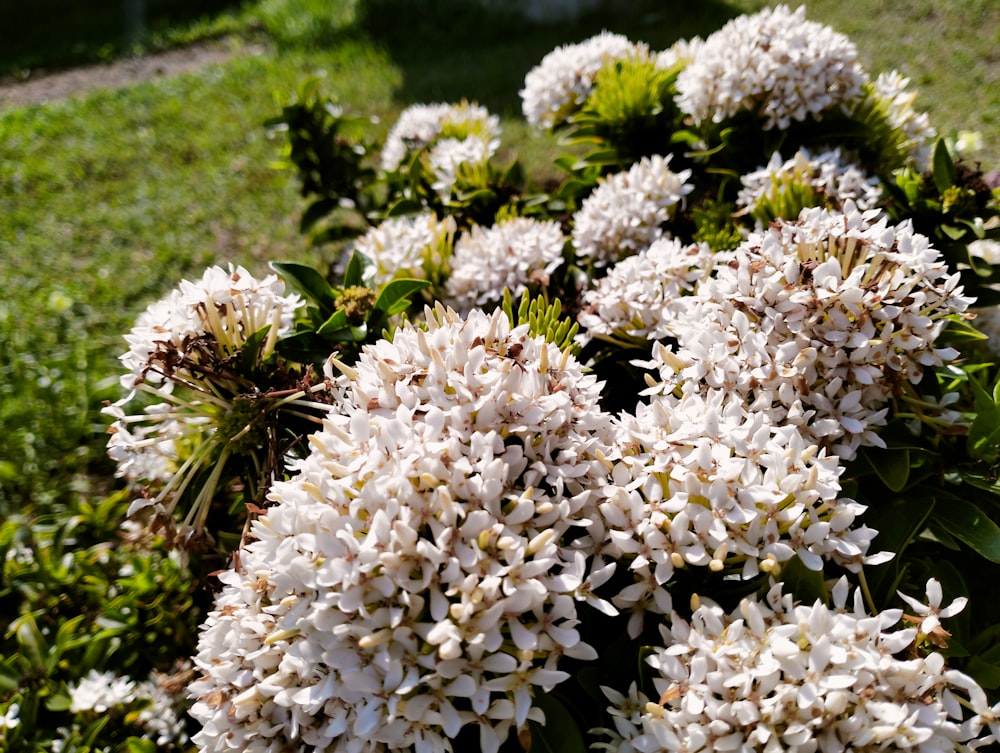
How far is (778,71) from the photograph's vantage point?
2.21 m

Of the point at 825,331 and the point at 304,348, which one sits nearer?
the point at 825,331

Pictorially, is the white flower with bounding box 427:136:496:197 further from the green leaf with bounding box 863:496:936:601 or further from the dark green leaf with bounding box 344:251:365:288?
the green leaf with bounding box 863:496:936:601

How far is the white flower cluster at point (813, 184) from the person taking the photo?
206 centimetres

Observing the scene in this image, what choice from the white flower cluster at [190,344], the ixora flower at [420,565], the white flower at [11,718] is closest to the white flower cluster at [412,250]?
the white flower cluster at [190,344]

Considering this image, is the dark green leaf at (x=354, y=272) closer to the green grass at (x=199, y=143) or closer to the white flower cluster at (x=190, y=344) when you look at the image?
the white flower cluster at (x=190, y=344)

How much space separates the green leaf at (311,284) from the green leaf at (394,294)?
0.17m

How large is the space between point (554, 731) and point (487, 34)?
7.27 meters

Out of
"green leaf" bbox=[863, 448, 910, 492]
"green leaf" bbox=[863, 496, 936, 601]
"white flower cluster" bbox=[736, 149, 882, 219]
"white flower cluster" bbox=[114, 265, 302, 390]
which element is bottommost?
"green leaf" bbox=[863, 496, 936, 601]

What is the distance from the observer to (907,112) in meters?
2.37

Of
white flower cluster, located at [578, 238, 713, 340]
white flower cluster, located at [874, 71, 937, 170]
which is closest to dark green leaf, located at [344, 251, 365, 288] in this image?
white flower cluster, located at [578, 238, 713, 340]

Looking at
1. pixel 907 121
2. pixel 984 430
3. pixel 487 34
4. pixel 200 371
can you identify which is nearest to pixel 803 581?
pixel 984 430

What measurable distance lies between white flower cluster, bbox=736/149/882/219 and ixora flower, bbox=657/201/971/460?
517 millimetres

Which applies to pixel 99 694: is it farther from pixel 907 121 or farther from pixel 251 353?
pixel 907 121

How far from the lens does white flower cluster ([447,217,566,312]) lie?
2.15 m
